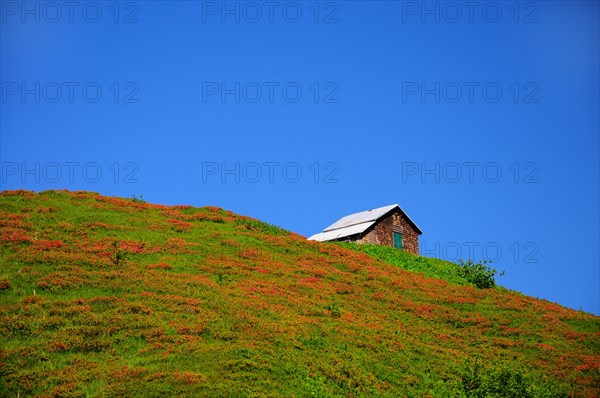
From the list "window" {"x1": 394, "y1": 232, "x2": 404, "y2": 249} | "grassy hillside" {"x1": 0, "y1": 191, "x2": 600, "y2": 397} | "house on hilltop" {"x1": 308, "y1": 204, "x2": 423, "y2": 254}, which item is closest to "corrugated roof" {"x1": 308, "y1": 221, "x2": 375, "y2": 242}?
"house on hilltop" {"x1": 308, "y1": 204, "x2": 423, "y2": 254}

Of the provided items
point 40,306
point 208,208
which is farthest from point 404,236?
point 40,306

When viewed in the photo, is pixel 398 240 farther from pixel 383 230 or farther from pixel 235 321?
pixel 235 321

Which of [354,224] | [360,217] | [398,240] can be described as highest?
[360,217]

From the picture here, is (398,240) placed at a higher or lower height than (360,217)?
lower

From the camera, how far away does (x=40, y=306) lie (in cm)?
2686

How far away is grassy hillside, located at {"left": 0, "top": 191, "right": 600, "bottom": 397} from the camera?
72.6 ft

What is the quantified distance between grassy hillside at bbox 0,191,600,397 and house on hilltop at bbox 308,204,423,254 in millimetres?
21354

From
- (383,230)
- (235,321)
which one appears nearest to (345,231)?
(383,230)

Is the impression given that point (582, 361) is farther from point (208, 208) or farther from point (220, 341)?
point (208, 208)

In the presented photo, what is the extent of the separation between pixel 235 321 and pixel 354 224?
45908mm

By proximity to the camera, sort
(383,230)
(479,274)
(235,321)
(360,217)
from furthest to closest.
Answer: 1. (360,217)
2. (383,230)
3. (479,274)
4. (235,321)

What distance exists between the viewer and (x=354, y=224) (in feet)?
236

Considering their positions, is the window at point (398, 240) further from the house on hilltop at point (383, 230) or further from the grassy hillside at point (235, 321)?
the grassy hillside at point (235, 321)

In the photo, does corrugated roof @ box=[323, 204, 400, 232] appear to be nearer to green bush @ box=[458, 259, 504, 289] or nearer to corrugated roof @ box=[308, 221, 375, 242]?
corrugated roof @ box=[308, 221, 375, 242]
